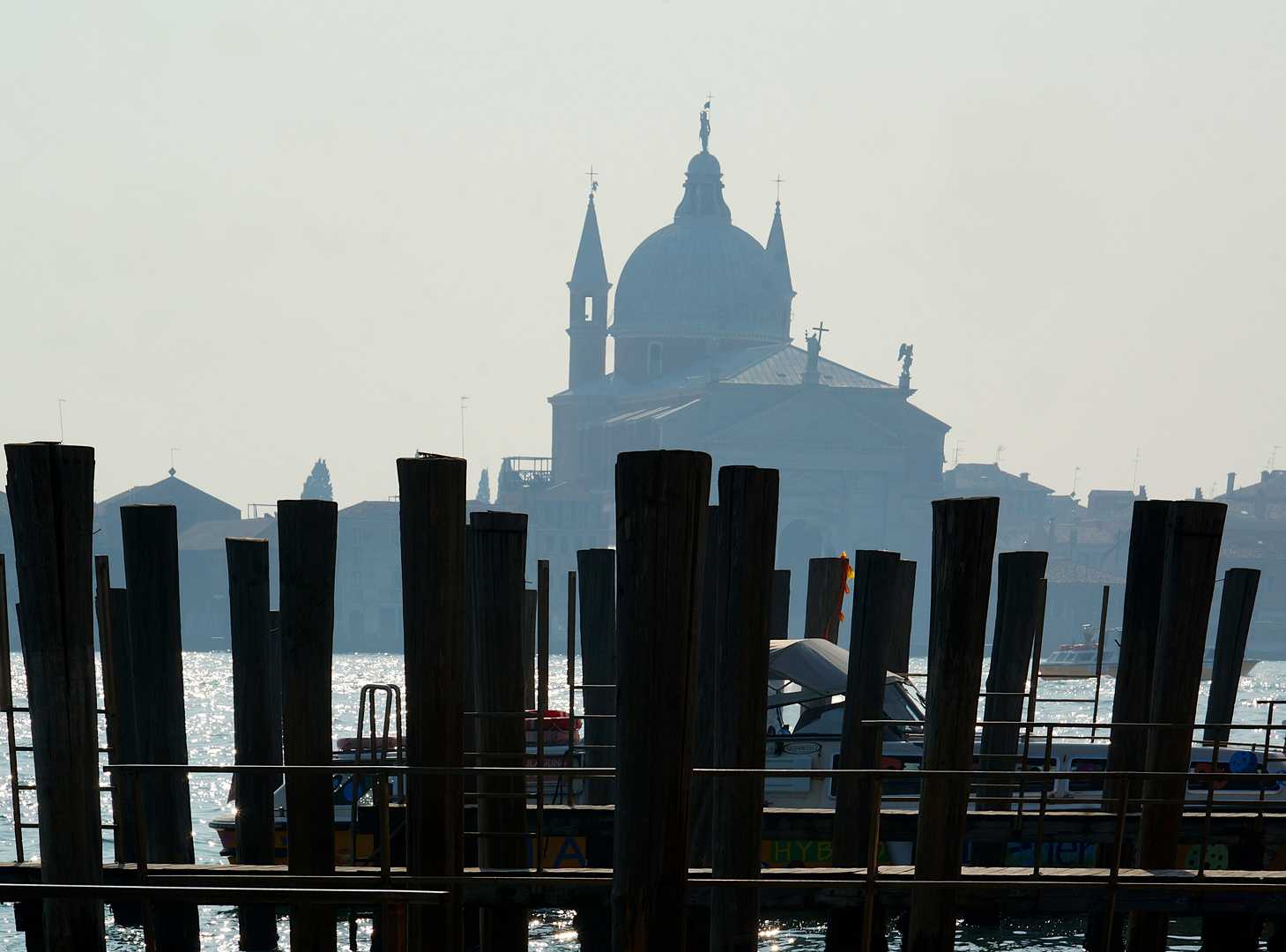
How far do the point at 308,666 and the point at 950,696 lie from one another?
3.83m

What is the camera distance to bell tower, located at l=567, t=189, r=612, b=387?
84.4 meters

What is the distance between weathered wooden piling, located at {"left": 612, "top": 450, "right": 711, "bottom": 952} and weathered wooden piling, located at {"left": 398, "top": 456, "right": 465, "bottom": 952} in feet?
4.20

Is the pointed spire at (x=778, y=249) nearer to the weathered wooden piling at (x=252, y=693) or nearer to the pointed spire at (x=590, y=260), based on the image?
the pointed spire at (x=590, y=260)

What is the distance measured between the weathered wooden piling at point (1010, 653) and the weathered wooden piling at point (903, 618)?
29.9 inches

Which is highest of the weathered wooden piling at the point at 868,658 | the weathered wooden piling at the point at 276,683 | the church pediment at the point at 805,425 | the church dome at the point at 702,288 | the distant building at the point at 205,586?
the church dome at the point at 702,288

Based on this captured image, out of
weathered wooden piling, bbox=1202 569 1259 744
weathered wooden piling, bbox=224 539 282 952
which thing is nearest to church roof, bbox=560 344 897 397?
weathered wooden piling, bbox=1202 569 1259 744

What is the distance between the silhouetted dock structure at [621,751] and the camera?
4.84 meters

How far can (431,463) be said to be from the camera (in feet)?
19.4

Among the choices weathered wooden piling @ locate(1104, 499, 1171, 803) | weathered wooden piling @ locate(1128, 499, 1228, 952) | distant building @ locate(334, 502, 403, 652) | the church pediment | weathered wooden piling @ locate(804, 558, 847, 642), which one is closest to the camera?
weathered wooden piling @ locate(1128, 499, 1228, 952)

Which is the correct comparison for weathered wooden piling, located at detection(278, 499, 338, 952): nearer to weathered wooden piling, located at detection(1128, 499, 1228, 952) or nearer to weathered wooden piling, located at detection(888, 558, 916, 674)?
weathered wooden piling, located at detection(1128, 499, 1228, 952)

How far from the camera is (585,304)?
85.1 m

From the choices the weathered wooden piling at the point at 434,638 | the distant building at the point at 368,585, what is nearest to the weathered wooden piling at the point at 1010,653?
the weathered wooden piling at the point at 434,638

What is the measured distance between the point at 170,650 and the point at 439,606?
3246 millimetres

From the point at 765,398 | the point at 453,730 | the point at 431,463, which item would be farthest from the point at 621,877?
the point at 765,398
